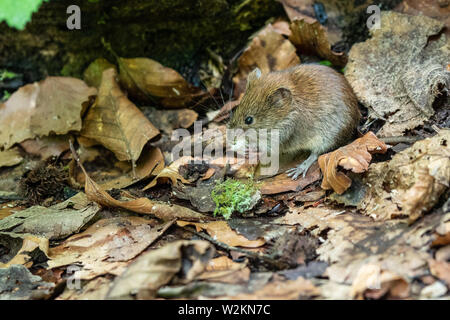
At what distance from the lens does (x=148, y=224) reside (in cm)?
374

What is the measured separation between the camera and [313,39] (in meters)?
5.23

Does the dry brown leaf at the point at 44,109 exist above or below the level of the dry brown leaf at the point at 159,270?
above

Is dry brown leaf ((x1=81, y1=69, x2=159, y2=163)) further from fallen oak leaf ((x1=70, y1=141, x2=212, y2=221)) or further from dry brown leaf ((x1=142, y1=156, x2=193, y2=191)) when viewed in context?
fallen oak leaf ((x1=70, y1=141, x2=212, y2=221))

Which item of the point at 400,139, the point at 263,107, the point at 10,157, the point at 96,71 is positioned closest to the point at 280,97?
the point at 263,107

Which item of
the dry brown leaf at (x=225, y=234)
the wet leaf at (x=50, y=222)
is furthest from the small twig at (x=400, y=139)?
the wet leaf at (x=50, y=222)

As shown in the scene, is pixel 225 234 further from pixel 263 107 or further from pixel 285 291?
pixel 263 107

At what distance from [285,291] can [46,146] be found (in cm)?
357

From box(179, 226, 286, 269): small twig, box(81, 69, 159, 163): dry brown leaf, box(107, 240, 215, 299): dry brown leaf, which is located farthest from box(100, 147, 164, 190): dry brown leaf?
box(107, 240, 215, 299): dry brown leaf

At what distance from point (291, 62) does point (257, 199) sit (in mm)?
2288

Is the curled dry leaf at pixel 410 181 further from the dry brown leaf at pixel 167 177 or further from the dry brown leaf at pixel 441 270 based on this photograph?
the dry brown leaf at pixel 167 177

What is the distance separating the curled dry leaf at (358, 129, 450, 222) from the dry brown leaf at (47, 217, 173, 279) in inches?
64.7

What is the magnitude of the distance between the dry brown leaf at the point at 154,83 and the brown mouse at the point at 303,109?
2.87 feet

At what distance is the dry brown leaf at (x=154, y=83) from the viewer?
5.34 meters

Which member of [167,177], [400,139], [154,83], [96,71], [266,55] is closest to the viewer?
[400,139]
